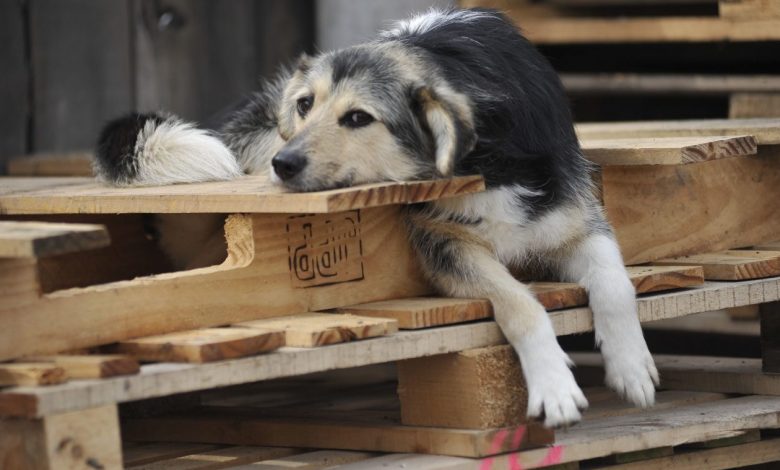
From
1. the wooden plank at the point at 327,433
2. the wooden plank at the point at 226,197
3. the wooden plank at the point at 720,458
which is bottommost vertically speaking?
the wooden plank at the point at 720,458

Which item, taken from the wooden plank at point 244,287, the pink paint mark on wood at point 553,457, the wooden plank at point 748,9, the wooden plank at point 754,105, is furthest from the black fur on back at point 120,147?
the wooden plank at point 754,105

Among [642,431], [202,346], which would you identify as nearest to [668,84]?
[642,431]

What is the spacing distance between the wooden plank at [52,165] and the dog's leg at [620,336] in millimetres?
2404

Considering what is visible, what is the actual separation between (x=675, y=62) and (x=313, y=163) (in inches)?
119

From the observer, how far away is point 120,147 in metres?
4.46

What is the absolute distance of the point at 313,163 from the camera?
3.74 m

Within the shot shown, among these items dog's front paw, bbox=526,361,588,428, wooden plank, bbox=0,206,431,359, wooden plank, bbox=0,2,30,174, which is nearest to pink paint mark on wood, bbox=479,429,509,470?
dog's front paw, bbox=526,361,588,428

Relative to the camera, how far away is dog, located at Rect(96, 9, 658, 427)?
3.76m

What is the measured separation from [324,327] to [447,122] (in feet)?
2.49

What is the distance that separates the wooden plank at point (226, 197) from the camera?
3488 millimetres

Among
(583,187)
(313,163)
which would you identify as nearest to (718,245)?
(583,187)

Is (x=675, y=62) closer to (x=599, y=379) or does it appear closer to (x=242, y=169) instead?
(x=599, y=379)

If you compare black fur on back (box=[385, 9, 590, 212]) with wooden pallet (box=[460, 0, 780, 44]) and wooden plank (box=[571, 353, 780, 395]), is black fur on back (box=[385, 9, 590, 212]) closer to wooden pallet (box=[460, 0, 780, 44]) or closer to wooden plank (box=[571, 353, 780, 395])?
wooden plank (box=[571, 353, 780, 395])

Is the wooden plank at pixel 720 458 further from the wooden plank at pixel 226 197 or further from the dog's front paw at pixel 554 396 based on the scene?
the wooden plank at pixel 226 197
